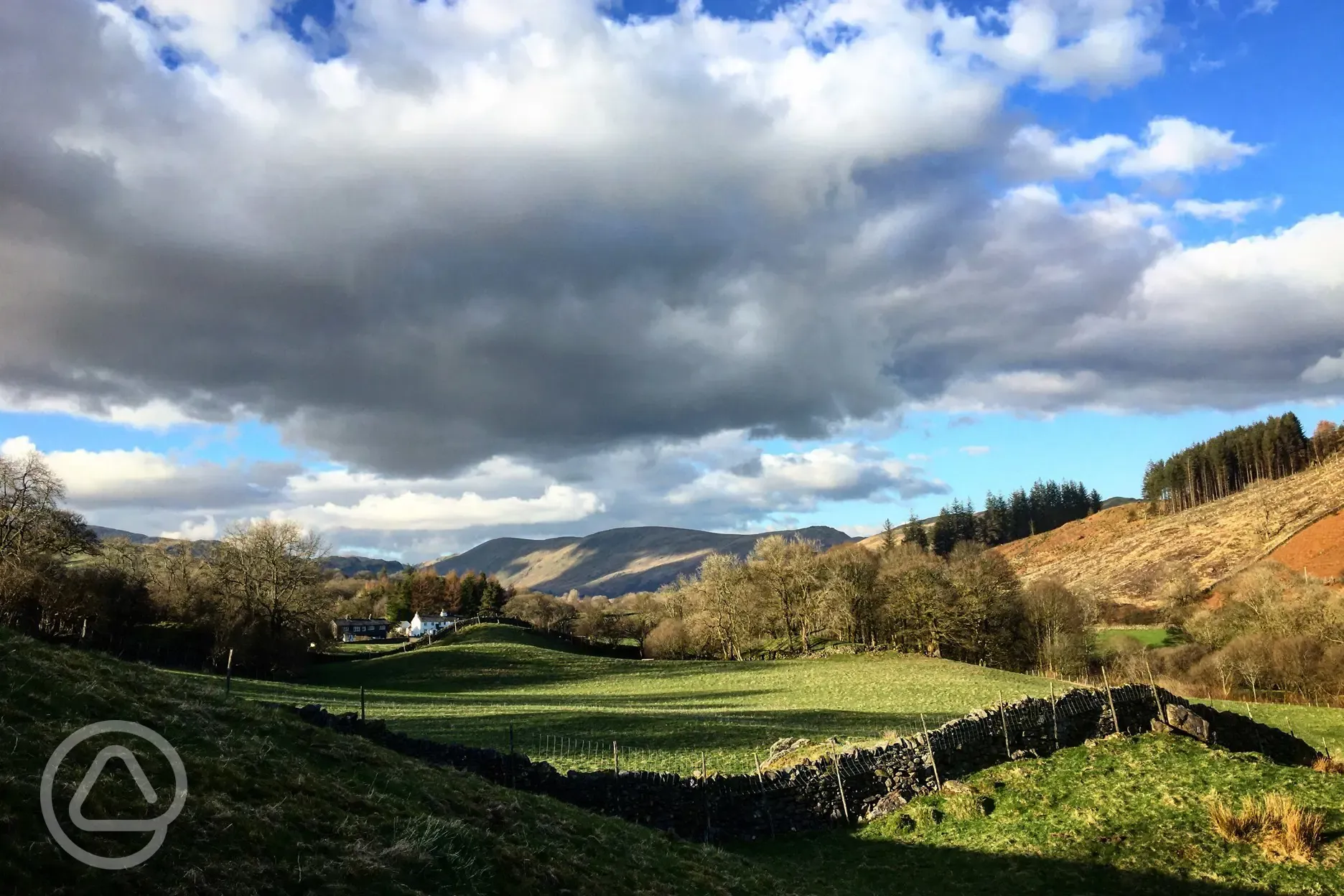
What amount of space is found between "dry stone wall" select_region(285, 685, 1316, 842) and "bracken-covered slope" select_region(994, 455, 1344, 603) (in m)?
101

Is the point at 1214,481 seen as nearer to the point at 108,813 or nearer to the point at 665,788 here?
the point at 665,788

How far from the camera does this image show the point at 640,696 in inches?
2115

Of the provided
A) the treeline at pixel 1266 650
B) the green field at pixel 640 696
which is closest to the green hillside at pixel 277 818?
the green field at pixel 640 696

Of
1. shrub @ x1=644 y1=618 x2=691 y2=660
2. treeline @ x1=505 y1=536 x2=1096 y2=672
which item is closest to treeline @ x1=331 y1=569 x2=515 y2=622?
treeline @ x1=505 y1=536 x2=1096 y2=672

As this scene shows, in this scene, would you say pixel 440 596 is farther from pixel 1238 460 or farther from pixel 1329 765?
pixel 1238 460

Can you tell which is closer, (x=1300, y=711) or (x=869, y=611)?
(x=1300, y=711)

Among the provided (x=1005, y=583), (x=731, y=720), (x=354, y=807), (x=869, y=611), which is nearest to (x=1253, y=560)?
(x=1005, y=583)

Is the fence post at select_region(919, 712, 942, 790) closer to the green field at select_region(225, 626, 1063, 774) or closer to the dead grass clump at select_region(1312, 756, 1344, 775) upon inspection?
the green field at select_region(225, 626, 1063, 774)

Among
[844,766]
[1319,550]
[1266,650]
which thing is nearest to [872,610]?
[1266,650]

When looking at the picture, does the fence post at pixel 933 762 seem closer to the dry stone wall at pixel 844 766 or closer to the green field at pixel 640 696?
the dry stone wall at pixel 844 766

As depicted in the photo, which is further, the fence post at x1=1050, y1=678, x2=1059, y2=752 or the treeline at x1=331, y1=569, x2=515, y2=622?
the treeline at x1=331, y1=569, x2=515, y2=622

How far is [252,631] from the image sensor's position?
198 ft

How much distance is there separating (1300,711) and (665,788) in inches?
1738

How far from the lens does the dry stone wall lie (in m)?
18.6
